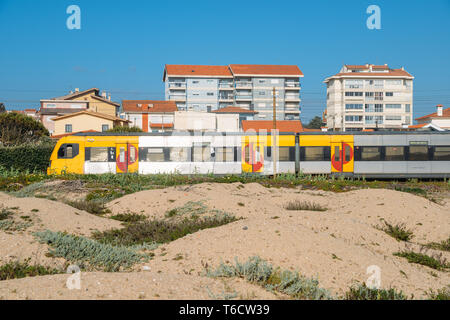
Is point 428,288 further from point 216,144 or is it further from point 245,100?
point 245,100

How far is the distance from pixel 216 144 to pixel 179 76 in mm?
73057

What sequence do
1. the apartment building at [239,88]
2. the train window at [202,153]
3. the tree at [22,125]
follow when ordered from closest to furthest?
the train window at [202,153], the tree at [22,125], the apartment building at [239,88]

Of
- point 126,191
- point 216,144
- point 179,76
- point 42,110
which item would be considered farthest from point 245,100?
point 126,191

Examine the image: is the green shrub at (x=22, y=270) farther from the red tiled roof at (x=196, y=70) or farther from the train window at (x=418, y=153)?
the red tiled roof at (x=196, y=70)

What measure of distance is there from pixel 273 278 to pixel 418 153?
76.8 ft

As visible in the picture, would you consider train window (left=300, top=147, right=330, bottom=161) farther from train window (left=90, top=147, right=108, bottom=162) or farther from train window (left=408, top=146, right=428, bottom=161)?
train window (left=90, top=147, right=108, bottom=162)

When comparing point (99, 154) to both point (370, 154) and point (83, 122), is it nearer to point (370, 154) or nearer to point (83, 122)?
point (370, 154)

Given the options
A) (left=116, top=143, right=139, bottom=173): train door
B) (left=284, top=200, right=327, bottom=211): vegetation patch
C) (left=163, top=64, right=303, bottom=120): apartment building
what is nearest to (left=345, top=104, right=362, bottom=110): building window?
(left=163, top=64, right=303, bottom=120): apartment building

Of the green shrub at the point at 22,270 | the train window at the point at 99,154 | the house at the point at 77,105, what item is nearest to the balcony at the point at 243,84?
the house at the point at 77,105

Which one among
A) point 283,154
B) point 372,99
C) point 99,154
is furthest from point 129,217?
point 372,99

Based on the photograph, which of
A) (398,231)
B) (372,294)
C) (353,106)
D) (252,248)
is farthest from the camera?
(353,106)

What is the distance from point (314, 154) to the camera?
91.5 ft

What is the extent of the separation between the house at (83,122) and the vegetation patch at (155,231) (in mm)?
57756

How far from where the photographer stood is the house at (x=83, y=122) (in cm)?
6800
